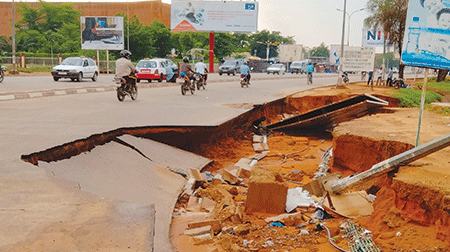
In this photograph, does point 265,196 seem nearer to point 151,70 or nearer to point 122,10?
point 151,70

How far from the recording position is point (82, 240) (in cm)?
402

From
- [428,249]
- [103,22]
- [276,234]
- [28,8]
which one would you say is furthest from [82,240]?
[28,8]

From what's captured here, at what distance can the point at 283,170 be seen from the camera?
1137cm

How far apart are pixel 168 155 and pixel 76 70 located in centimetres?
2066

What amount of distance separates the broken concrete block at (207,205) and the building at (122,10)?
7269cm

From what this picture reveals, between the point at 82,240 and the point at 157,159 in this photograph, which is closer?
the point at 82,240

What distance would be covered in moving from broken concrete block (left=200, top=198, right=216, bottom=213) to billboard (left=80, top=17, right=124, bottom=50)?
41.1 meters

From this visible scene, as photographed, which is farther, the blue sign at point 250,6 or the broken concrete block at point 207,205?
the blue sign at point 250,6

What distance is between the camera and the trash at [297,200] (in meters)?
7.74

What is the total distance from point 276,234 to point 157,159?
10.6 ft

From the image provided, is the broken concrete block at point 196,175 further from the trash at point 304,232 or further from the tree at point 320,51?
the tree at point 320,51

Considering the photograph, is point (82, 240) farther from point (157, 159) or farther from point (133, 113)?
point (133, 113)

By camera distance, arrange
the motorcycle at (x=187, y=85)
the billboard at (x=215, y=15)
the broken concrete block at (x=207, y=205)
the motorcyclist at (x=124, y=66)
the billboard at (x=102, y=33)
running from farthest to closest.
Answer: the billboard at (x=215, y=15) < the billboard at (x=102, y=33) < the motorcycle at (x=187, y=85) < the motorcyclist at (x=124, y=66) < the broken concrete block at (x=207, y=205)

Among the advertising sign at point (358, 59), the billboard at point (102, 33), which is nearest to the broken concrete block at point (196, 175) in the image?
the advertising sign at point (358, 59)
